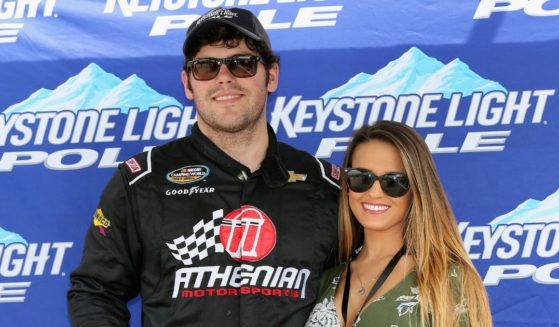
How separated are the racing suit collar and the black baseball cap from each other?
0.26 metres

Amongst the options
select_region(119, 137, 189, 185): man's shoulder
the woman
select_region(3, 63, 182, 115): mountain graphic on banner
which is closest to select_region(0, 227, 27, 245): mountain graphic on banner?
select_region(3, 63, 182, 115): mountain graphic on banner

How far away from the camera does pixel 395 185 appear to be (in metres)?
1.74

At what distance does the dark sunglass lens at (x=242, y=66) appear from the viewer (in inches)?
74.9

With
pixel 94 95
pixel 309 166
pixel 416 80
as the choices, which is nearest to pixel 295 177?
pixel 309 166

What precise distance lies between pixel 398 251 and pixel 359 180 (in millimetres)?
203

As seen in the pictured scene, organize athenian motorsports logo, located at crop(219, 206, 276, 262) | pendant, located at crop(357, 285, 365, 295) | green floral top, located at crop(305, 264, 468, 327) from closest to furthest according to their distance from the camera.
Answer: green floral top, located at crop(305, 264, 468, 327) < pendant, located at crop(357, 285, 365, 295) < athenian motorsports logo, located at crop(219, 206, 276, 262)

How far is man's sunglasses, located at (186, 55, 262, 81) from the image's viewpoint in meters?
1.89

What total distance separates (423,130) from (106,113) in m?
1.26

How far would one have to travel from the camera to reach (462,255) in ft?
5.55

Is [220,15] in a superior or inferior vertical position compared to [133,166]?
superior

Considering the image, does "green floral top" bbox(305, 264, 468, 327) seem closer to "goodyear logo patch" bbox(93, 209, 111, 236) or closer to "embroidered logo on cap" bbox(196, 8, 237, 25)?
"goodyear logo patch" bbox(93, 209, 111, 236)

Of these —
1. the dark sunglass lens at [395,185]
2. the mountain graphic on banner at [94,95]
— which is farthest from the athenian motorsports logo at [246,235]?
the mountain graphic on banner at [94,95]

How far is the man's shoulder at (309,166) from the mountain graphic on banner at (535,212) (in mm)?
968

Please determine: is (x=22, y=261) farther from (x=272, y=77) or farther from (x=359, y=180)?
(x=359, y=180)
